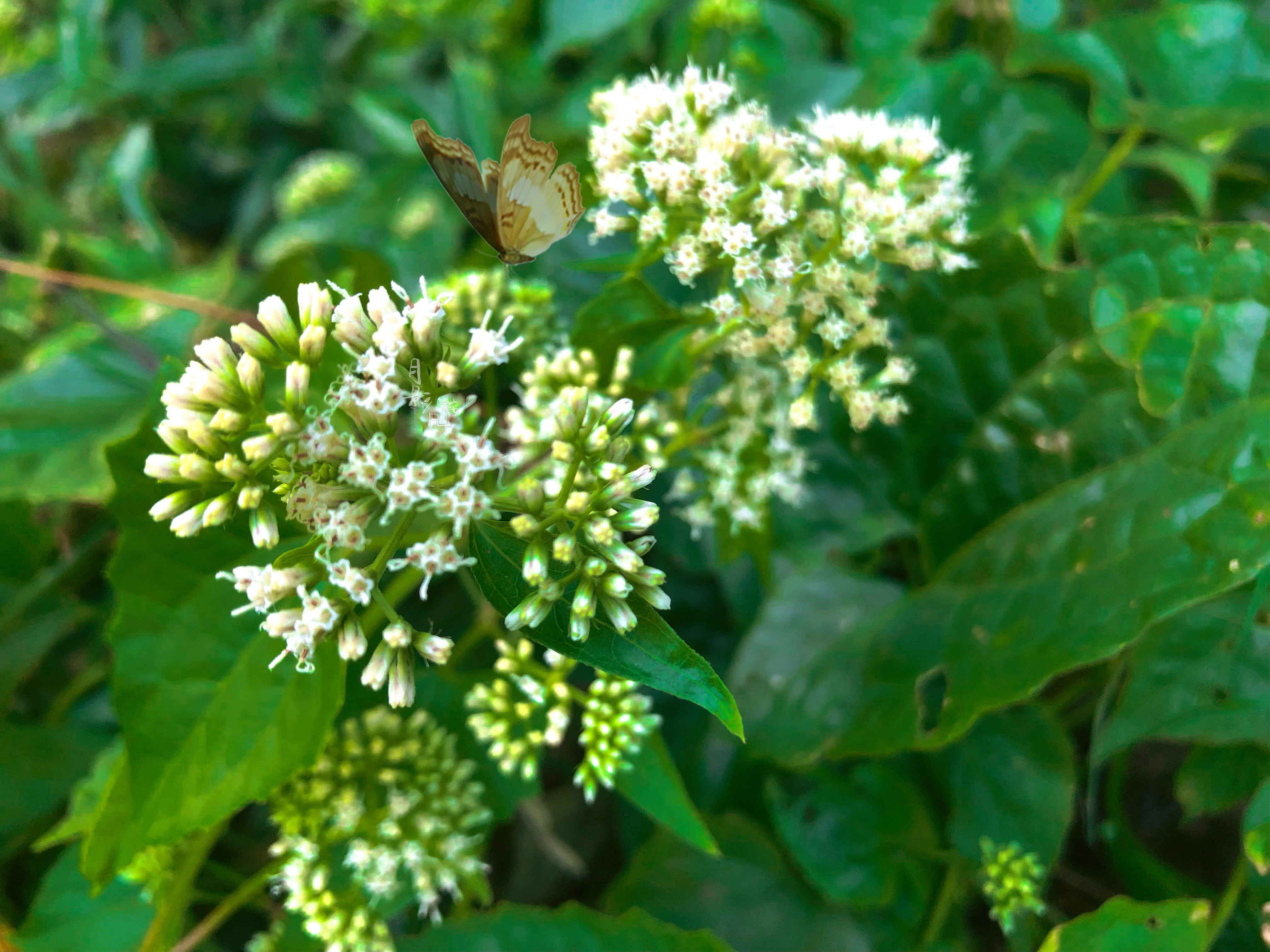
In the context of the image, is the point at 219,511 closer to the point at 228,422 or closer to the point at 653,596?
the point at 228,422

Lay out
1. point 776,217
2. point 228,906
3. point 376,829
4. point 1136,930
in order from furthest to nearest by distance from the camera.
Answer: point 228,906 < point 376,829 < point 1136,930 < point 776,217

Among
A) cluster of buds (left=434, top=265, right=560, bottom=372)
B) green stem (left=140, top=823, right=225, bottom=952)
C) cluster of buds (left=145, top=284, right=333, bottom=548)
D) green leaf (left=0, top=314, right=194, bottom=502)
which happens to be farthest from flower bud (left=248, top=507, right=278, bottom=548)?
green leaf (left=0, top=314, right=194, bottom=502)

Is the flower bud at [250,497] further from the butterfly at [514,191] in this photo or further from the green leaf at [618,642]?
the butterfly at [514,191]

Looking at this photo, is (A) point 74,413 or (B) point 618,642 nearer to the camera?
(B) point 618,642

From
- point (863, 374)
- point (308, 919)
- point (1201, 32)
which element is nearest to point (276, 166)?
point (863, 374)

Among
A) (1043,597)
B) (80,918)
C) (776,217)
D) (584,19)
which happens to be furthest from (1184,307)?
(80,918)

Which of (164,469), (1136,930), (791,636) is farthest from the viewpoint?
(791,636)

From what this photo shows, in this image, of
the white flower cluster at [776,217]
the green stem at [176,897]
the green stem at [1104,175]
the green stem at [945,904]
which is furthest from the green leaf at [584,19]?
the green stem at [945,904]
